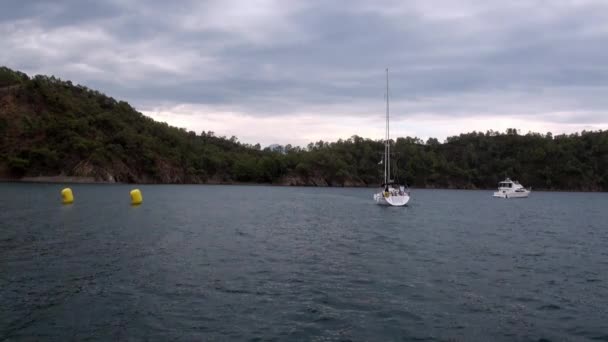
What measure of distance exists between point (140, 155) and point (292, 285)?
154 metres

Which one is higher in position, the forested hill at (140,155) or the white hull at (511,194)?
the forested hill at (140,155)

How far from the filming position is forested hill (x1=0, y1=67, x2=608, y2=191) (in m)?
136

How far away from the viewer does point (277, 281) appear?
18.9 m

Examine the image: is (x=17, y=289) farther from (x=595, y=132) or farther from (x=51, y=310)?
(x=595, y=132)

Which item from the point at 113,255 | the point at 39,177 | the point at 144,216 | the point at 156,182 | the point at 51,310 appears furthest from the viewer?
the point at 156,182

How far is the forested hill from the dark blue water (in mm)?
113045

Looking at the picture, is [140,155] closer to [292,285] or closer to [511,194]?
[511,194]

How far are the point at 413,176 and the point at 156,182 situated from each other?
10123 cm

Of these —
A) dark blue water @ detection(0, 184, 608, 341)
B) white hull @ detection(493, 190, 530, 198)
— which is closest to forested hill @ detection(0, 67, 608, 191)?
white hull @ detection(493, 190, 530, 198)

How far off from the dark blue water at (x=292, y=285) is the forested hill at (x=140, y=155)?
113 m

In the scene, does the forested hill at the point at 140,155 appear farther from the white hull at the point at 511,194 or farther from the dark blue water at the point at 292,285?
the dark blue water at the point at 292,285

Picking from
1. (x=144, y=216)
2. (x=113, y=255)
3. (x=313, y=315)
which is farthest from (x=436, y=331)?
(x=144, y=216)

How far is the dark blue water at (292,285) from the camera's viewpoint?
13383 mm

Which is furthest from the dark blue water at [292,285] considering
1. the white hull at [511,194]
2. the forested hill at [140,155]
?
the forested hill at [140,155]
